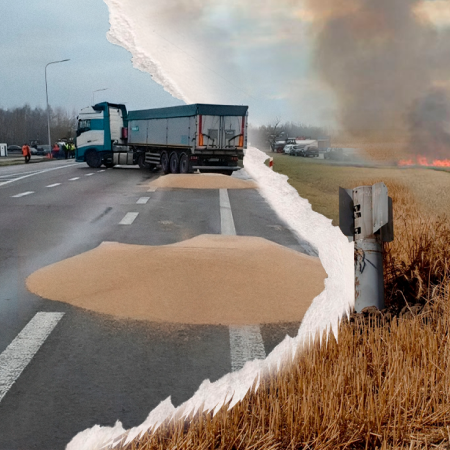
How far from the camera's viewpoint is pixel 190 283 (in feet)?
26.0

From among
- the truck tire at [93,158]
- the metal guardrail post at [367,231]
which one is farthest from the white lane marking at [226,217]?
the truck tire at [93,158]

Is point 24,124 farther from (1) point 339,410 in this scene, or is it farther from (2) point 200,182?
(1) point 339,410

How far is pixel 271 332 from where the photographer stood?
6.39m

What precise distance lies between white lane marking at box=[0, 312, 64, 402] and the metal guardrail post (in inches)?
103

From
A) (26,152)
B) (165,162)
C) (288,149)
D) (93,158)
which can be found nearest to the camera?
(165,162)

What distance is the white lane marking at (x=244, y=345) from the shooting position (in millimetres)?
5621

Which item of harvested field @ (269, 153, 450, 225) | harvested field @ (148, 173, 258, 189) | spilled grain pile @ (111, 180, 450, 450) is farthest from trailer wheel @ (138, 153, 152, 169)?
spilled grain pile @ (111, 180, 450, 450)

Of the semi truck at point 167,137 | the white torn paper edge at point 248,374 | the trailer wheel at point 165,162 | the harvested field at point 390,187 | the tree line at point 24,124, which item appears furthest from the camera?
the tree line at point 24,124

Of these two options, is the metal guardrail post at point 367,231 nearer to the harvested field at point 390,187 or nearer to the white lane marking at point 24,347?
the white lane marking at point 24,347

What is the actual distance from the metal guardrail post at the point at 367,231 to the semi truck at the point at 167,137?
20.0 m

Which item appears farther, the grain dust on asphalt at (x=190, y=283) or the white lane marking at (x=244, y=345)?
the grain dust on asphalt at (x=190, y=283)

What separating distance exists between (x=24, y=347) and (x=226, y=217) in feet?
34.3

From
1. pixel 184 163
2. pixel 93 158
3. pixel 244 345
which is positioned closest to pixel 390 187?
pixel 184 163

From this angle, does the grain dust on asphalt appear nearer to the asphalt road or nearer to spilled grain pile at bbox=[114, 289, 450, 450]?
the asphalt road
